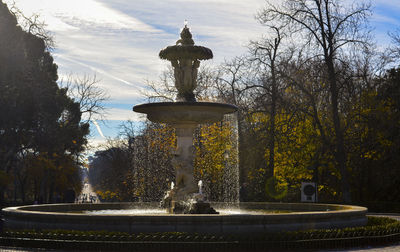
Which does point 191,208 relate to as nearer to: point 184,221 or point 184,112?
point 184,112

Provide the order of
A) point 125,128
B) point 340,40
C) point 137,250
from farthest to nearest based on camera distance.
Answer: point 125,128, point 340,40, point 137,250

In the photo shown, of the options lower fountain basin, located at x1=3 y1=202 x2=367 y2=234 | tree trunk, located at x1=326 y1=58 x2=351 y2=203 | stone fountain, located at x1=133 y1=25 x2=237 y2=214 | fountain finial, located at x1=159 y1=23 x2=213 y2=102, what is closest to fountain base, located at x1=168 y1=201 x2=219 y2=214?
stone fountain, located at x1=133 y1=25 x2=237 y2=214

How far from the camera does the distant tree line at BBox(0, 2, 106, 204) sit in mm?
42188

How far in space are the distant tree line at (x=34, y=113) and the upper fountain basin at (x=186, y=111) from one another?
22.6 meters

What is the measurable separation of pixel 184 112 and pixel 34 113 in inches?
1179

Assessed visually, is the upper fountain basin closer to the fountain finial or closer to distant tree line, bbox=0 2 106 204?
the fountain finial

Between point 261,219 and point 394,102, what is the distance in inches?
1131

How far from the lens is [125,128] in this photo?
61188mm

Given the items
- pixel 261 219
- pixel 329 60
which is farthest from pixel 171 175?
pixel 261 219

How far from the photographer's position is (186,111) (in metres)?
17.5

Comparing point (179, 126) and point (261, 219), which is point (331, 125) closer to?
point (179, 126)

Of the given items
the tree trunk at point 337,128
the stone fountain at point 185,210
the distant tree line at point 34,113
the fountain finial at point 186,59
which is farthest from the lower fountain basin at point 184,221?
the distant tree line at point 34,113

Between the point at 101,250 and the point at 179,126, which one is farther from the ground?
the point at 179,126

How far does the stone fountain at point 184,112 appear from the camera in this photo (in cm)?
1741
